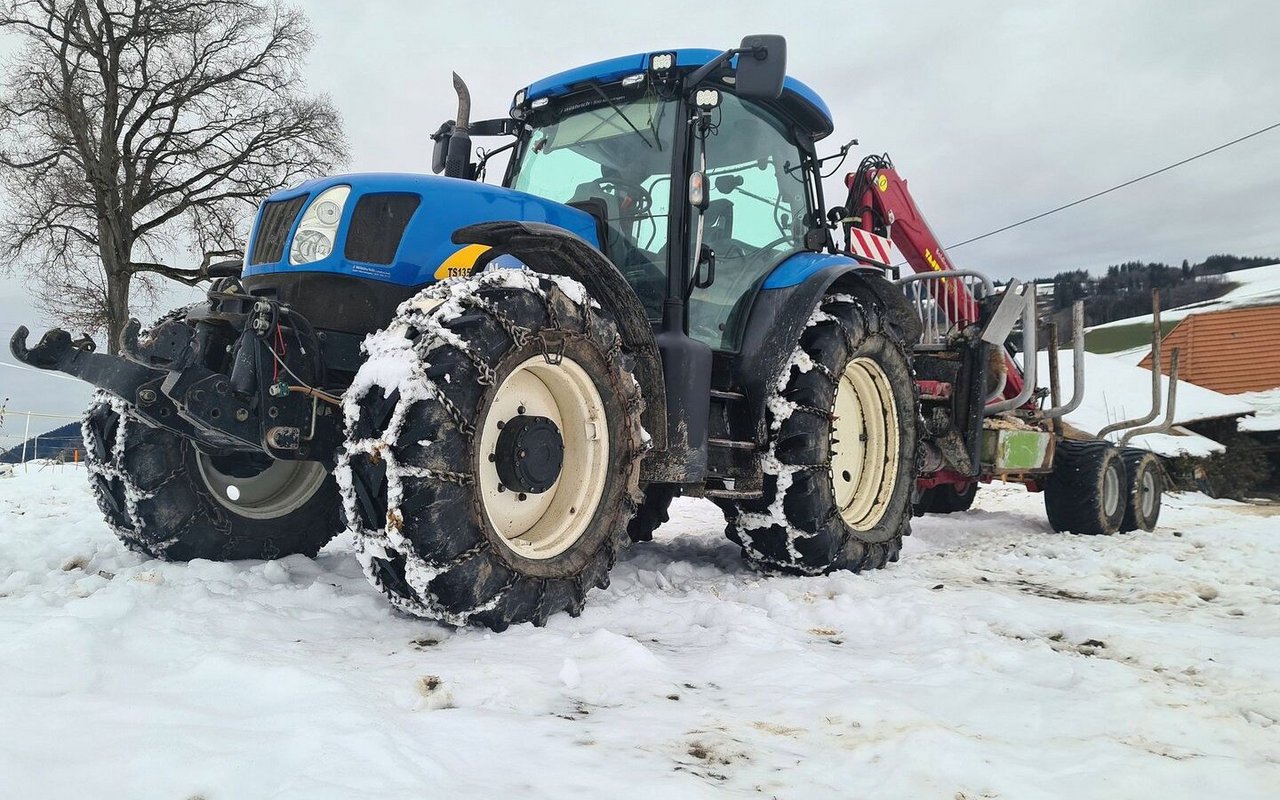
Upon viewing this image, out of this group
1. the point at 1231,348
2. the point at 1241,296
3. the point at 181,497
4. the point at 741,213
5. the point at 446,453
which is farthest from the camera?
the point at 1241,296

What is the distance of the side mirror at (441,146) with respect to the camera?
4648 mm

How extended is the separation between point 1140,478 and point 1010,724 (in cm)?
611

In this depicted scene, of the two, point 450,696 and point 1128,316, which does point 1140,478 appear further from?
point 1128,316

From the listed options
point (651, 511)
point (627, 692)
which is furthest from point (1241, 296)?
point (627, 692)

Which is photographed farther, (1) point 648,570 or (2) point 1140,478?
(2) point 1140,478

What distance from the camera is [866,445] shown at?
4988mm

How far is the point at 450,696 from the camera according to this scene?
2.11 metres

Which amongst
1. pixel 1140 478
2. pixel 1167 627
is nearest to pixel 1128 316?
pixel 1140 478

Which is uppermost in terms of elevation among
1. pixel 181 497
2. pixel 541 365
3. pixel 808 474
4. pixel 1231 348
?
pixel 1231 348

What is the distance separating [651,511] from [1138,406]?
19921mm

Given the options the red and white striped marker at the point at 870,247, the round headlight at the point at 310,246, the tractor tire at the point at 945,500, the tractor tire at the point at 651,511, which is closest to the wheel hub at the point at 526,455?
the round headlight at the point at 310,246

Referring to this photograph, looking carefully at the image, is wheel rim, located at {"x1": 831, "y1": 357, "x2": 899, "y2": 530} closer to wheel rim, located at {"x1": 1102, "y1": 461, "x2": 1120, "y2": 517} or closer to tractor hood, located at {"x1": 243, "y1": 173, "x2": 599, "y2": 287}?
tractor hood, located at {"x1": 243, "y1": 173, "x2": 599, "y2": 287}

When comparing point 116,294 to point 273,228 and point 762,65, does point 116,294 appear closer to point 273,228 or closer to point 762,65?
point 273,228

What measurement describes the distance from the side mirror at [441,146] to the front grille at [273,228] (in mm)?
1276
